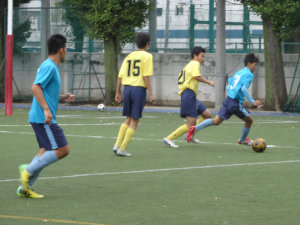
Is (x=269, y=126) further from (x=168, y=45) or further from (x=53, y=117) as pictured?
(x=53, y=117)

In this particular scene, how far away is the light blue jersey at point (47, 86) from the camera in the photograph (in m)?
→ 8.59

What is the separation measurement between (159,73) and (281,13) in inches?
244

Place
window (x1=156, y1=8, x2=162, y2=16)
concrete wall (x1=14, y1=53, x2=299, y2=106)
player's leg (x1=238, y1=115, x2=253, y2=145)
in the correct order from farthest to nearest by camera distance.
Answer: window (x1=156, y1=8, x2=162, y2=16)
concrete wall (x1=14, y1=53, x2=299, y2=106)
player's leg (x1=238, y1=115, x2=253, y2=145)

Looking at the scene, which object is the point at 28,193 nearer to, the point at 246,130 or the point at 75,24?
the point at 246,130

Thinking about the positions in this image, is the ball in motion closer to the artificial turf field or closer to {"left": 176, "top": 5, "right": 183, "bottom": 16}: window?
the artificial turf field

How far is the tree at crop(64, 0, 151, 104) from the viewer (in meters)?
27.0

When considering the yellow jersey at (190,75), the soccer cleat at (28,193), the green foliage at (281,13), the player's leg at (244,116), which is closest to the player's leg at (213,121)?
the player's leg at (244,116)

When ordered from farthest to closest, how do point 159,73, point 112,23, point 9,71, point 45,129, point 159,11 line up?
point 159,73, point 159,11, point 112,23, point 9,71, point 45,129

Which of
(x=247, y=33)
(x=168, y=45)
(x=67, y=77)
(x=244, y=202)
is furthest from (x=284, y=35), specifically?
(x=244, y=202)

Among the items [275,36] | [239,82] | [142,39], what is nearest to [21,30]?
[275,36]

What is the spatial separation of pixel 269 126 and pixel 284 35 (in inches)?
221

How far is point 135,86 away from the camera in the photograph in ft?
42.5

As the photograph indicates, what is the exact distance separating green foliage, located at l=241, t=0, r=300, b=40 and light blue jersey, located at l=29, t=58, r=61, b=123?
618 inches

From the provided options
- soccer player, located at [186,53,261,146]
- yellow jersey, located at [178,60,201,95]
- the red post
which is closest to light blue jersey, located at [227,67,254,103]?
soccer player, located at [186,53,261,146]
